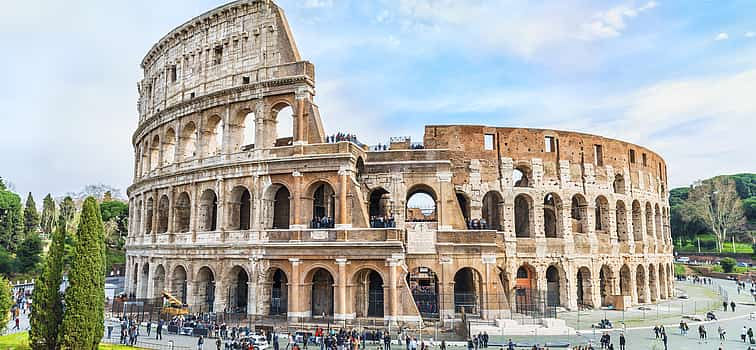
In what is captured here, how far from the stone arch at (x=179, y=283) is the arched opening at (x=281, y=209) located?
21.8 ft

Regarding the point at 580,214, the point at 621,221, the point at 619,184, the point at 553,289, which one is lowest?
the point at 553,289

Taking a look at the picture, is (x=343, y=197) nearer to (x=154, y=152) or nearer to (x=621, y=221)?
(x=154, y=152)

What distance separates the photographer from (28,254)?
51.3m

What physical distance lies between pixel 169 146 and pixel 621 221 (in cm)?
3228

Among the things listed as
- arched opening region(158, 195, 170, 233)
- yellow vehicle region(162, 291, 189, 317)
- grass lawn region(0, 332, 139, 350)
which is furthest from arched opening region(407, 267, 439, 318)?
arched opening region(158, 195, 170, 233)

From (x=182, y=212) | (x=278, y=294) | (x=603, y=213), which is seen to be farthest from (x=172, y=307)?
(x=603, y=213)

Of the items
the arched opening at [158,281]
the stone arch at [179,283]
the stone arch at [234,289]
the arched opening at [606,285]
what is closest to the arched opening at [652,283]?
the arched opening at [606,285]

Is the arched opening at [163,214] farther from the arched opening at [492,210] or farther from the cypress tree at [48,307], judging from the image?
the arched opening at [492,210]

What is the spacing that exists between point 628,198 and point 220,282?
28.1 metres

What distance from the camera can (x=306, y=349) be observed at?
2066cm

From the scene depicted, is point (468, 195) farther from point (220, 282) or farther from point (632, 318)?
point (220, 282)

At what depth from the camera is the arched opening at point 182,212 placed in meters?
30.9

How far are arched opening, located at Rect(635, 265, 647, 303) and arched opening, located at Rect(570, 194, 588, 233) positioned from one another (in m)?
6.02

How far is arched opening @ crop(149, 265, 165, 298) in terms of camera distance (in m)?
31.4
